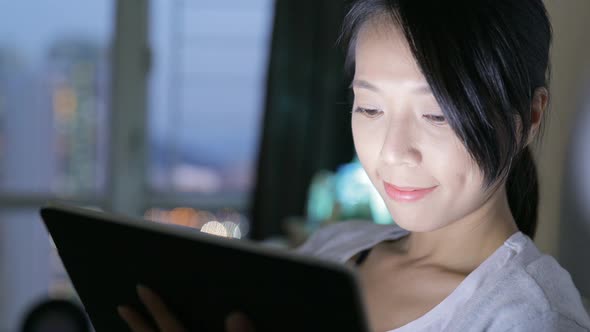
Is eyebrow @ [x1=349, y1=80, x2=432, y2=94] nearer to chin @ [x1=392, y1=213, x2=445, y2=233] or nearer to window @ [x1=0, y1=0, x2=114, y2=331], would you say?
chin @ [x1=392, y1=213, x2=445, y2=233]

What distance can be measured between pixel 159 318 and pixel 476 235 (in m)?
0.46

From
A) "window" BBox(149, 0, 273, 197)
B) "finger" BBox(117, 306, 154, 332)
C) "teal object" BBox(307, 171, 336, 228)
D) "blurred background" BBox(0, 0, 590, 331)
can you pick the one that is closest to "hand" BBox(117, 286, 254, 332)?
"finger" BBox(117, 306, 154, 332)

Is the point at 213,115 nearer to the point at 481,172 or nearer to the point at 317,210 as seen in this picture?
the point at 317,210

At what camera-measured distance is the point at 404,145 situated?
922 millimetres

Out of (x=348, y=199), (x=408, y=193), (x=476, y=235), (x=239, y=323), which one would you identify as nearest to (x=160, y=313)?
(x=239, y=323)

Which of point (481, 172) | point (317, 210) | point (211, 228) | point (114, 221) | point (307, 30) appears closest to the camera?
point (114, 221)

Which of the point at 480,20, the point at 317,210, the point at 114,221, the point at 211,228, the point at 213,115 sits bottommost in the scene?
the point at 211,228

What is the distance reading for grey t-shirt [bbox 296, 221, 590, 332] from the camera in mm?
879

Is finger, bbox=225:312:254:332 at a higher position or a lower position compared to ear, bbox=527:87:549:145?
lower

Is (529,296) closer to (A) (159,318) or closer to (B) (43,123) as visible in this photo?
(A) (159,318)

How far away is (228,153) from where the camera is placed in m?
3.53

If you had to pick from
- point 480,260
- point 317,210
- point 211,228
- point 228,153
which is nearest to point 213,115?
point 228,153

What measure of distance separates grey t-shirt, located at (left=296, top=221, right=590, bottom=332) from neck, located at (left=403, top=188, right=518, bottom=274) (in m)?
0.03

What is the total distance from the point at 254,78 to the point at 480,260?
2.59 metres
